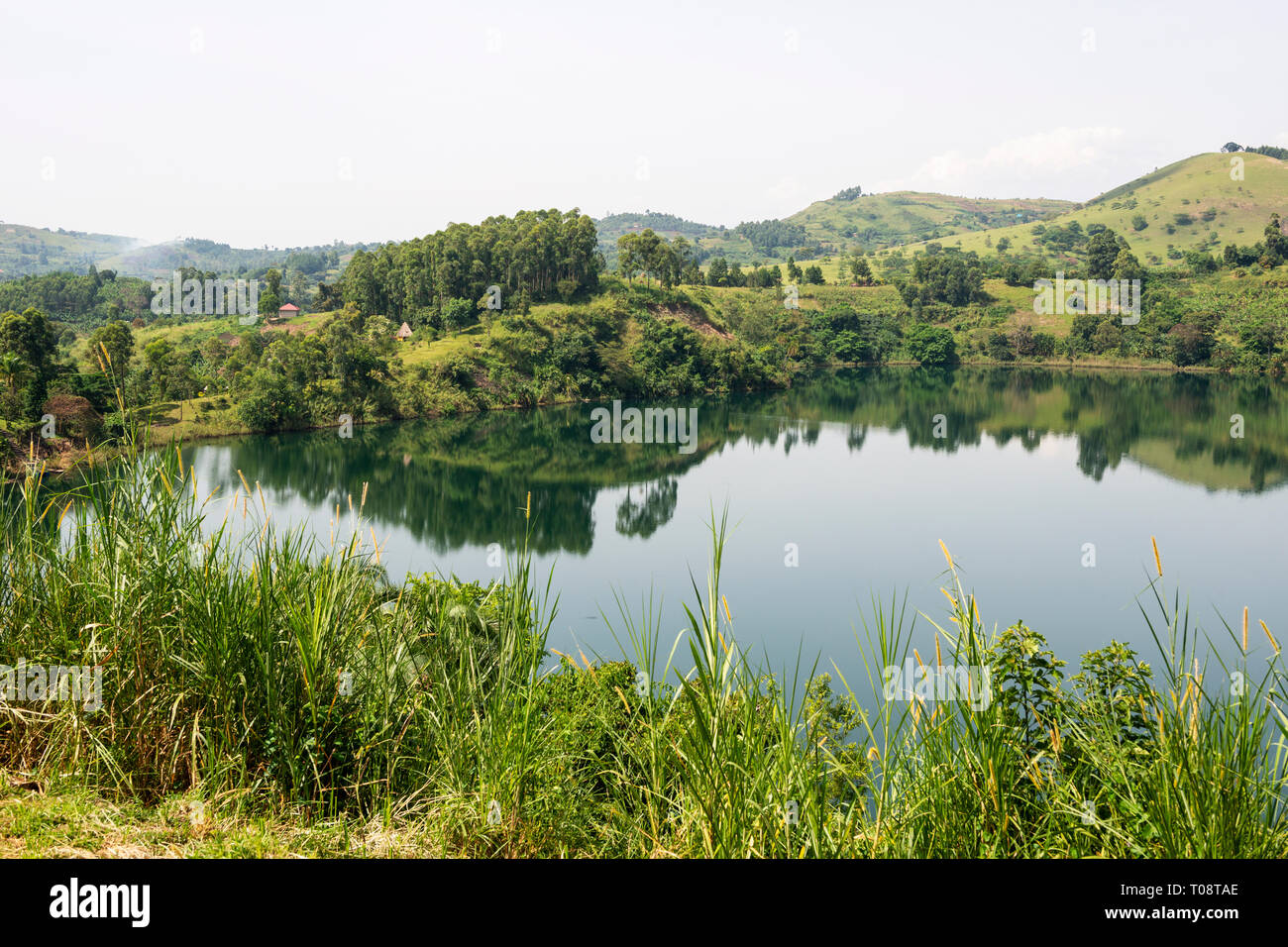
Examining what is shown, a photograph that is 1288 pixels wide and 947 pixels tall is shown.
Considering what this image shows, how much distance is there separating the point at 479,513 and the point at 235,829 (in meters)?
24.7

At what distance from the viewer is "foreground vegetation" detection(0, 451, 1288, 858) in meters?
2.92

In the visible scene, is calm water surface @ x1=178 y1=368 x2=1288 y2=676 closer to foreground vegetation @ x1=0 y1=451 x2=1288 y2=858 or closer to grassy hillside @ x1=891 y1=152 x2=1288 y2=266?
foreground vegetation @ x1=0 y1=451 x2=1288 y2=858

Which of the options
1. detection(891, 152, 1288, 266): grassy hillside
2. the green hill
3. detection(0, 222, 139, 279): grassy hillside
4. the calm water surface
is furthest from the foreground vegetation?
detection(0, 222, 139, 279): grassy hillside

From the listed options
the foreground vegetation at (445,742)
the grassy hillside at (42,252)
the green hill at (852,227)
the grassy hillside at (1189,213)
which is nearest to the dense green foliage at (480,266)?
the foreground vegetation at (445,742)

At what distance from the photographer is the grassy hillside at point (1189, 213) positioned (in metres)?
96.6

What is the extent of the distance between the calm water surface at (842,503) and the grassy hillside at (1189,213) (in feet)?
190

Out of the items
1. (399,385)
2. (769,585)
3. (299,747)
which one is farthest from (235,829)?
(399,385)

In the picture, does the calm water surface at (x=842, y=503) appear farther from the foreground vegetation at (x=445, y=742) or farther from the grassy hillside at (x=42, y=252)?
the grassy hillside at (x=42, y=252)

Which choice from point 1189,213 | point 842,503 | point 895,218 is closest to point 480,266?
point 842,503

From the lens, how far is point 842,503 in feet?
95.8

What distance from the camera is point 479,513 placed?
27.5m

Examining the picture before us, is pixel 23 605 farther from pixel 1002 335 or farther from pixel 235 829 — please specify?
pixel 1002 335

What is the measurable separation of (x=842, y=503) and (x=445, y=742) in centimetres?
2668

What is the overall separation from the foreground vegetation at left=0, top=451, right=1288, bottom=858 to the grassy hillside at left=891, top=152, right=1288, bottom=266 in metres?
102
